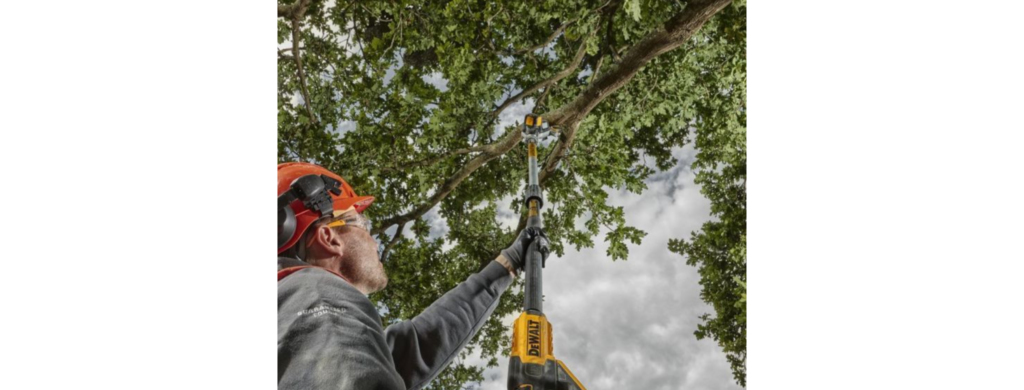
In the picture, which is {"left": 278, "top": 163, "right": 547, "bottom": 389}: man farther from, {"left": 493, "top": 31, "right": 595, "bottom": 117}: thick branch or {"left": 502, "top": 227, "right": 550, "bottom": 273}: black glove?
{"left": 493, "top": 31, "right": 595, "bottom": 117}: thick branch

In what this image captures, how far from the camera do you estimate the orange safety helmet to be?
283cm

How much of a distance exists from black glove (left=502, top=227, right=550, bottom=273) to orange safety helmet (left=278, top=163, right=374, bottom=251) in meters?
0.70

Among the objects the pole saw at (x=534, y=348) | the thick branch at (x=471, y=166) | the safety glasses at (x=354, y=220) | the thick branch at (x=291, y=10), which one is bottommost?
the pole saw at (x=534, y=348)

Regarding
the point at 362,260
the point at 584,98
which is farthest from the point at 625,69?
the point at 362,260

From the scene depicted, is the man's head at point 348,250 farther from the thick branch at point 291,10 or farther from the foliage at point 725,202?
the foliage at point 725,202

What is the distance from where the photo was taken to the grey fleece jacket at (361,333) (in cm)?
245

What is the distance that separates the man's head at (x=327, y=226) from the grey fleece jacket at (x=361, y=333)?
9 cm

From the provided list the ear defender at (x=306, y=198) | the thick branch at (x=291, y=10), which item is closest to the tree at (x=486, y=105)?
the thick branch at (x=291, y=10)
